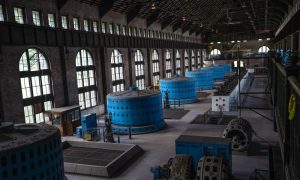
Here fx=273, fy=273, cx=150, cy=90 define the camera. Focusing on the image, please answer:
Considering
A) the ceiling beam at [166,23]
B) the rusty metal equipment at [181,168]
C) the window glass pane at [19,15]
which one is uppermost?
the ceiling beam at [166,23]

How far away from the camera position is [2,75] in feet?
56.0

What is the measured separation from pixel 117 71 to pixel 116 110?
11116 mm

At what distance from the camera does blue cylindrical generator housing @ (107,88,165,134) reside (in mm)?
19594

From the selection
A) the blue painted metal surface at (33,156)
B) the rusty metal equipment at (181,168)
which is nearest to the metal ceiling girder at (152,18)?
the blue painted metal surface at (33,156)

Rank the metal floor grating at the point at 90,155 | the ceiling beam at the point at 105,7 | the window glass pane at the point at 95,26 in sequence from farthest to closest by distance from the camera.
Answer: the ceiling beam at the point at 105,7 < the window glass pane at the point at 95,26 < the metal floor grating at the point at 90,155

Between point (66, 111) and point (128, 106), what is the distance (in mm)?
4453

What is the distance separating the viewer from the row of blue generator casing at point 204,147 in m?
10.9

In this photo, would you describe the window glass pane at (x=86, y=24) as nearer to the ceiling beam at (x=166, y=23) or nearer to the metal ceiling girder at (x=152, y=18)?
the metal ceiling girder at (x=152, y=18)

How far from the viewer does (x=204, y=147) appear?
36.9 feet

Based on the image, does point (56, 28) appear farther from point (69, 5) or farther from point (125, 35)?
point (125, 35)

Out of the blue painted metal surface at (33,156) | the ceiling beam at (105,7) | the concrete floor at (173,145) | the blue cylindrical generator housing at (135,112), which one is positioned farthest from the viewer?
the ceiling beam at (105,7)

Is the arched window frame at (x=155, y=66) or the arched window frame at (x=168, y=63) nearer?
the arched window frame at (x=155, y=66)

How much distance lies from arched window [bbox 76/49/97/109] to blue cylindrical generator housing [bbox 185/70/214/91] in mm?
16831

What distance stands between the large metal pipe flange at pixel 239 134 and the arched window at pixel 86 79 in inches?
598
